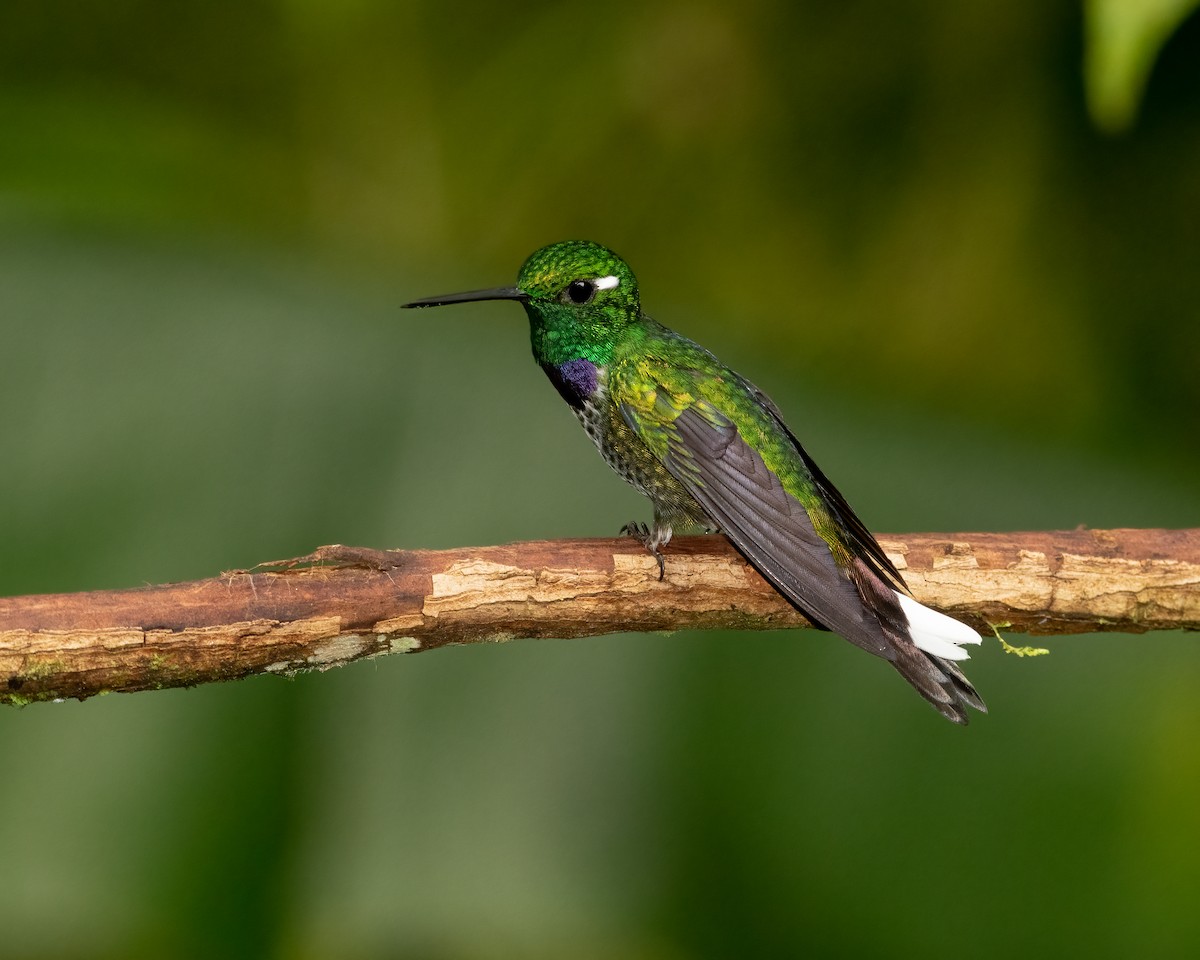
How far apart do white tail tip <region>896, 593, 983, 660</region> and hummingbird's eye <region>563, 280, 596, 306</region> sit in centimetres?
82

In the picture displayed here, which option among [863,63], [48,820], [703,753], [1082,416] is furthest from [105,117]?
[1082,416]

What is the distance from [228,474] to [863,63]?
1.82 meters

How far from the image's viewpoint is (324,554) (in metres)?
1.97

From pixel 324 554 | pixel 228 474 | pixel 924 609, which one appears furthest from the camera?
pixel 228 474

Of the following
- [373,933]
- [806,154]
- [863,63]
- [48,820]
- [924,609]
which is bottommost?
[373,933]

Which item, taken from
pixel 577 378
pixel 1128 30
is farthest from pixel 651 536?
pixel 1128 30

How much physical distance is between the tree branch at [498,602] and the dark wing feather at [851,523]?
0.11 ft

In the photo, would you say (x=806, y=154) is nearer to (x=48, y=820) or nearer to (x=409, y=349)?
(x=409, y=349)

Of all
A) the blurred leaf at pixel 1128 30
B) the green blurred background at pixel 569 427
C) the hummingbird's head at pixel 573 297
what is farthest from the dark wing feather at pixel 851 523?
the blurred leaf at pixel 1128 30

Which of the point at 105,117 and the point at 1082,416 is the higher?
the point at 105,117

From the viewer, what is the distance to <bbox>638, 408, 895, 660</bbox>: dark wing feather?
208 cm

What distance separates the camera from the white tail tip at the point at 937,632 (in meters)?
2.18

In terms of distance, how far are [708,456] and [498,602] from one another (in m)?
0.51

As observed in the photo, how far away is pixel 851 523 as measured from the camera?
2326 mm
